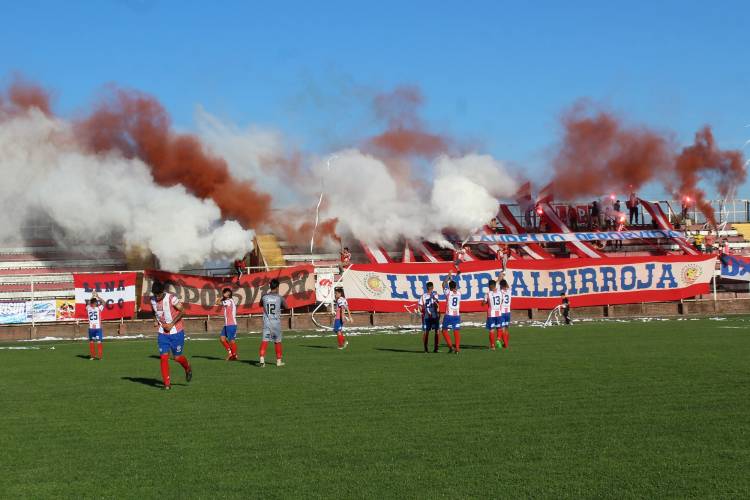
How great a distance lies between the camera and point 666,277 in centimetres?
4412

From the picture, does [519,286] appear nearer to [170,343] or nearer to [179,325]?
[179,325]

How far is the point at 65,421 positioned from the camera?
40.4 feet

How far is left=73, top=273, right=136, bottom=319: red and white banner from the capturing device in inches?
1499

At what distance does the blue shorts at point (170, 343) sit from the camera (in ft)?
53.5

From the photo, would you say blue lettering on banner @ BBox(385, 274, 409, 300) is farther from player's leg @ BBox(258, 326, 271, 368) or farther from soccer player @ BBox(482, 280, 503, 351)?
player's leg @ BBox(258, 326, 271, 368)

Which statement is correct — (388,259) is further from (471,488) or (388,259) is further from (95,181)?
(471,488)

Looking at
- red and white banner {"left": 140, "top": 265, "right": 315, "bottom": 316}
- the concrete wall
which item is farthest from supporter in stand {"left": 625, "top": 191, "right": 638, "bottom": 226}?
red and white banner {"left": 140, "top": 265, "right": 315, "bottom": 316}

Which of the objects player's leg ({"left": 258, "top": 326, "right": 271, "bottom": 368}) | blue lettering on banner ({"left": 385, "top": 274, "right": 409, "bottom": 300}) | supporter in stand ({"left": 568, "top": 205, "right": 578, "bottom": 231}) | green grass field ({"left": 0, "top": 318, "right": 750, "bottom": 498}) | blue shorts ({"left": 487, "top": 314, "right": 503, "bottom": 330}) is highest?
supporter in stand ({"left": 568, "top": 205, "right": 578, "bottom": 231})

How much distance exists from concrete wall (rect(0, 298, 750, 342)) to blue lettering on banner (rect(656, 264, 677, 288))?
3.09ft

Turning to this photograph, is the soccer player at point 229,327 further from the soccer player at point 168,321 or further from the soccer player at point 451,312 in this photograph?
the soccer player at point 168,321

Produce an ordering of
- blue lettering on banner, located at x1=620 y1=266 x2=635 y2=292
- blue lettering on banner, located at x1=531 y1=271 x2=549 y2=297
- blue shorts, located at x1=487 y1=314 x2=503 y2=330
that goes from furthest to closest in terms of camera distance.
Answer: blue lettering on banner, located at x1=620 y1=266 x2=635 y2=292
blue lettering on banner, located at x1=531 y1=271 x2=549 y2=297
blue shorts, located at x1=487 y1=314 x2=503 y2=330

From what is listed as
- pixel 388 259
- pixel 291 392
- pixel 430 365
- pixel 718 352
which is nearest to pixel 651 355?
pixel 718 352

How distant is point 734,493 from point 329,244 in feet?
138

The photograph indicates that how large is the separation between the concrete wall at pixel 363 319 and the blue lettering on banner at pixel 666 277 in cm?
94
